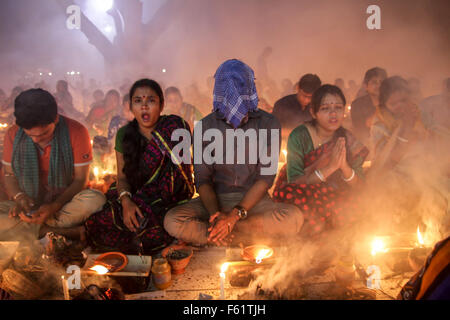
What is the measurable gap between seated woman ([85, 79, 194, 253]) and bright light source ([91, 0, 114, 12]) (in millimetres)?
1228

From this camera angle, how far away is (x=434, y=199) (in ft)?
9.14

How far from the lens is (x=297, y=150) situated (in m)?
2.83

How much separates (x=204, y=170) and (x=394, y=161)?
83.5 inches

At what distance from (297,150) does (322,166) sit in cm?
30

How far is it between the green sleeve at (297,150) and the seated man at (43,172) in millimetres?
1875

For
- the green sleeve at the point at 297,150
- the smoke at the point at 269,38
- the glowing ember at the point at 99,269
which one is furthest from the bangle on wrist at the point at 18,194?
the green sleeve at the point at 297,150

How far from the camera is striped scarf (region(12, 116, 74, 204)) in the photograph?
9.23 feet

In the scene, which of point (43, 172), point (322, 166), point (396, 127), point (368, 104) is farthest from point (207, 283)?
point (368, 104)

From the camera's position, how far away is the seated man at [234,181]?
2.47m

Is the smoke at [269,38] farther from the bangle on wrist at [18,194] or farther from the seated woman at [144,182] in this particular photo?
the bangle on wrist at [18,194]

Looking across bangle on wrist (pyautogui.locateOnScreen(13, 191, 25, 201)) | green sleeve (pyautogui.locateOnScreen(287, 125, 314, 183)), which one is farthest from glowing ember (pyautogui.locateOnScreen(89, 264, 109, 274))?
green sleeve (pyautogui.locateOnScreen(287, 125, 314, 183))

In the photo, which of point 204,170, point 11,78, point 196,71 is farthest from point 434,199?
point 11,78

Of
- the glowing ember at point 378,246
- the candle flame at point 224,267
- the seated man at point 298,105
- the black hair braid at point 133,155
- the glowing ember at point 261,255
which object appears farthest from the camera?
the seated man at point 298,105
